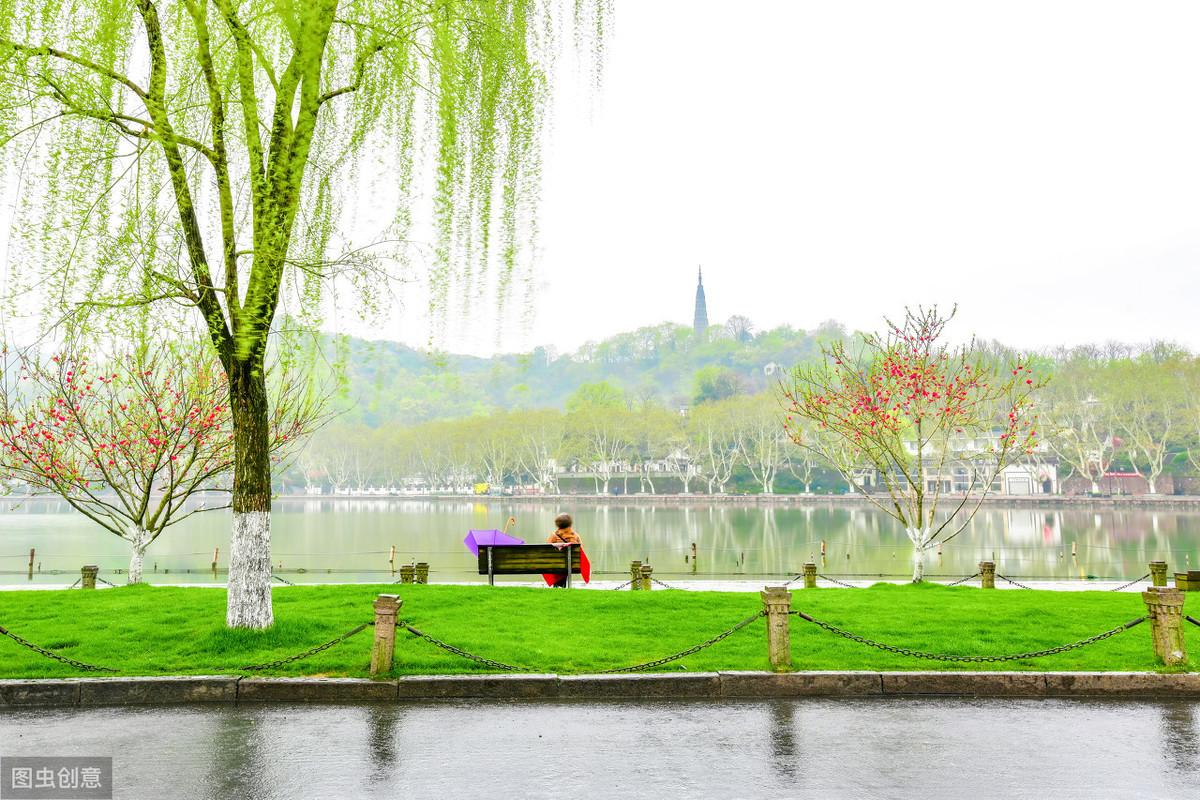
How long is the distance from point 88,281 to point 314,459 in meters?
119

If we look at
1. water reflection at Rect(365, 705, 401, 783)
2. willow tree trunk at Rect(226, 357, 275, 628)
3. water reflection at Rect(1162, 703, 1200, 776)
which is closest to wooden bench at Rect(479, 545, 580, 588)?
willow tree trunk at Rect(226, 357, 275, 628)

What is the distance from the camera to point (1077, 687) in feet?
27.7

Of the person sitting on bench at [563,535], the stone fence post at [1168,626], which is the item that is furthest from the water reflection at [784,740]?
the person sitting on bench at [563,535]

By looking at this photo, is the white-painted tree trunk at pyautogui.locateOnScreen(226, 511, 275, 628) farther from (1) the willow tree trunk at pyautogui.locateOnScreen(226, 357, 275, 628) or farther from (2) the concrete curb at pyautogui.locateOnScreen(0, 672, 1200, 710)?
(2) the concrete curb at pyautogui.locateOnScreen(0, 672, 1200, 710)

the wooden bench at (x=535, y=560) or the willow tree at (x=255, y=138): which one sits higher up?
the willow tree at (x=255, y=138)

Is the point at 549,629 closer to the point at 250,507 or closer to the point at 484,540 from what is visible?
the point at 250,507

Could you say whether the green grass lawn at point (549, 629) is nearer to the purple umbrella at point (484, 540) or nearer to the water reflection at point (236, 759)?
the water reflection at point (236, 759)

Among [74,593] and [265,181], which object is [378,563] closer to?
[74,593]

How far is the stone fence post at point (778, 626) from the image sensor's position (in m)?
8.78

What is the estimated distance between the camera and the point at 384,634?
28.1 feet

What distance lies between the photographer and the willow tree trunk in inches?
388

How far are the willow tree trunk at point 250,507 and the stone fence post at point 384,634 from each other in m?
2.01

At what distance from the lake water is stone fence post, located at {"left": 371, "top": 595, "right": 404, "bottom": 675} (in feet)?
2.11

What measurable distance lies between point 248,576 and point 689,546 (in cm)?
3033
